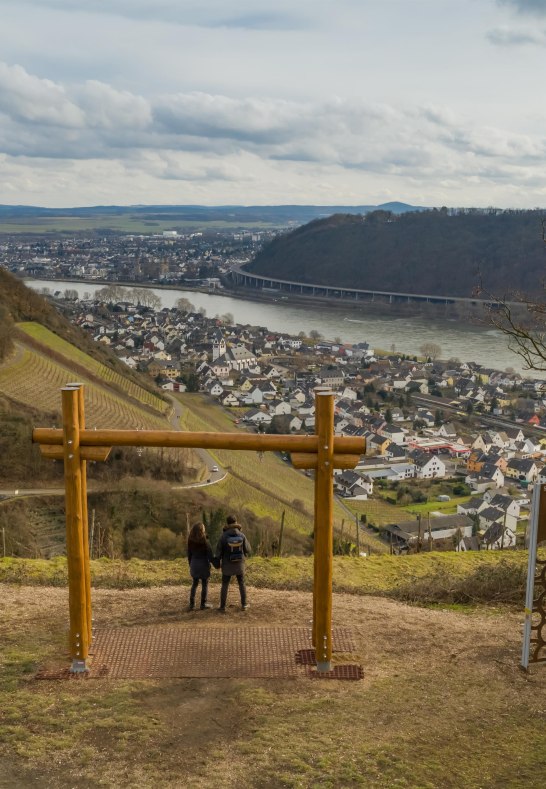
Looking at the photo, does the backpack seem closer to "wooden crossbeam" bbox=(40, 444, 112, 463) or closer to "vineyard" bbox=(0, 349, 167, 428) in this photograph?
"wooden crossbeam" bbox=(40, 444, 112, 463)

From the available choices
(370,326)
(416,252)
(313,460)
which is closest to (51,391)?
(313,460)

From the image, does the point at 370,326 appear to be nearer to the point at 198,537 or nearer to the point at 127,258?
the point at 198,537

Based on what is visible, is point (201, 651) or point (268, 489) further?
point (268, 489)

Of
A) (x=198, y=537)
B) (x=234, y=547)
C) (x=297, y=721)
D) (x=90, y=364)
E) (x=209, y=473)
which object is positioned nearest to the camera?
(x=297, y=721)

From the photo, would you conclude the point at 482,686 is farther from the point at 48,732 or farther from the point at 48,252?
the point at 48,252

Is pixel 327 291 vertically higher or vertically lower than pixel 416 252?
lower

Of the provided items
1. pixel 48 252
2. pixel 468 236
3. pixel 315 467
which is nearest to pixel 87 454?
pixel 315 467

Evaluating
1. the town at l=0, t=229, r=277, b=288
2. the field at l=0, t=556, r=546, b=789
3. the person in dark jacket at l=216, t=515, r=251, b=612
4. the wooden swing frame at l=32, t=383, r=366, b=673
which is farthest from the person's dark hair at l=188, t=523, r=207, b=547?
the town at l=0, t=229, r=277, b=288

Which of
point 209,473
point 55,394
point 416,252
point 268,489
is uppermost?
point 416,252
